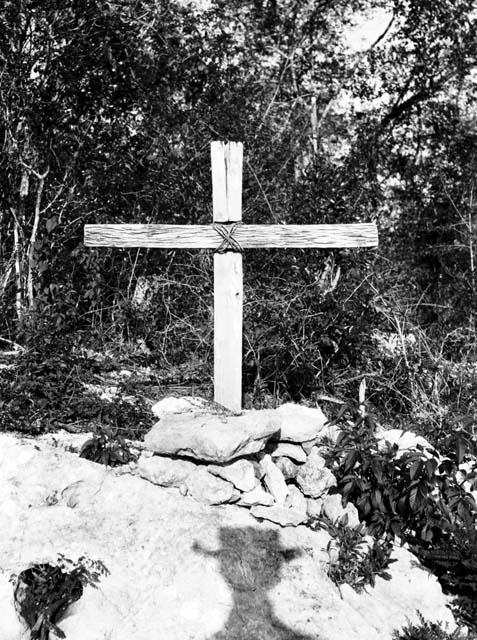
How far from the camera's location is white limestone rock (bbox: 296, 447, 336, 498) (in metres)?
4.39

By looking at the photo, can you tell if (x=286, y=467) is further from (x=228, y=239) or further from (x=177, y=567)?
(x=228, y=239)

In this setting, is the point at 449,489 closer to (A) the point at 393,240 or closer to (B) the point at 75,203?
(B) the point at 75,203

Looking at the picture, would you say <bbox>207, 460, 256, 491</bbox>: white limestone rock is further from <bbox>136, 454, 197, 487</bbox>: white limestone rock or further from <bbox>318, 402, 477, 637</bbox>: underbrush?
<bbox>318, 402, 477, 637</bbox>: underbrush

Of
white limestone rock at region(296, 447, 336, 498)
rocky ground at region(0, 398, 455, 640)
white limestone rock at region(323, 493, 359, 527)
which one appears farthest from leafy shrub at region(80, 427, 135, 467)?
white limestone rock at region(323, 493, 359, 527)

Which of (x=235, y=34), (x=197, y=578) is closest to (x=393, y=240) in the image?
(x=235, y=34)

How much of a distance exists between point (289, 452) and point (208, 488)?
0.65 m

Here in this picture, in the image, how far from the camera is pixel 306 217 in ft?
22.4

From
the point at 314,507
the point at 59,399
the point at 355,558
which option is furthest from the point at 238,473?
the point at 59,399

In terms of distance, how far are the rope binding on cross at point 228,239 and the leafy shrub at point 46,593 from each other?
2.49m

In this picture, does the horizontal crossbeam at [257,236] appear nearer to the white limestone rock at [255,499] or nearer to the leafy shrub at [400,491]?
the leafy shrub at [400,491]

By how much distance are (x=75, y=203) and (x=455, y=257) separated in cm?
559

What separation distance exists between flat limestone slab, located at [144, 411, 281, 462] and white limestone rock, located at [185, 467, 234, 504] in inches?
4.5

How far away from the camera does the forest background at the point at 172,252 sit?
20.2 feet

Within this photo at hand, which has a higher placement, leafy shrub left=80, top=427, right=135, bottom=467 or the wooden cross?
the wooden cross
